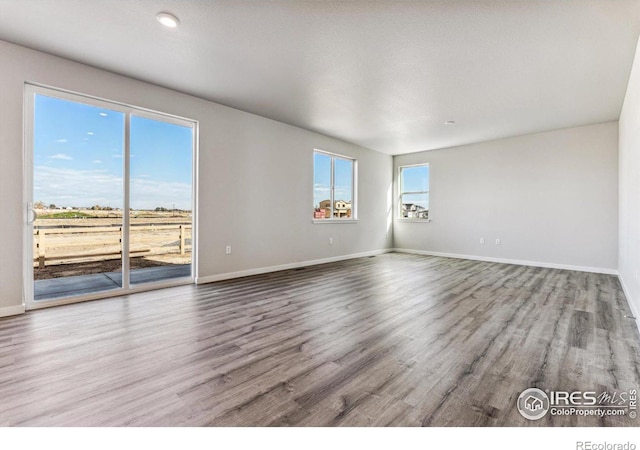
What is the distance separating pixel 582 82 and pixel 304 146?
158 inches

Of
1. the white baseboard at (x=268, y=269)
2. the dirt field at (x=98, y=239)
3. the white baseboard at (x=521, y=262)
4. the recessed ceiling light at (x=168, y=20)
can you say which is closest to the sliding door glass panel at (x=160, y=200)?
the dirt field at (x=98, y=239)

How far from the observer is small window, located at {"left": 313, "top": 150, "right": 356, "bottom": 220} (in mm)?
6185

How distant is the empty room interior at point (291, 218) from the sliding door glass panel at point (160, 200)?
30 mm

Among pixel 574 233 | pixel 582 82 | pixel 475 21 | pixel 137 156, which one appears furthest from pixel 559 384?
pixel 574 233

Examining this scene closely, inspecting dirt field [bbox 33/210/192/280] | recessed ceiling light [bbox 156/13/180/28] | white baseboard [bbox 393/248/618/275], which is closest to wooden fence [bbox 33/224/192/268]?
dirt field [bbox 33/210/192/280]

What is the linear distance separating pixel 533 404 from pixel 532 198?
→ 5421mm

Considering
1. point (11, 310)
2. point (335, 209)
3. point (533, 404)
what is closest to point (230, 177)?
point (335, 209)

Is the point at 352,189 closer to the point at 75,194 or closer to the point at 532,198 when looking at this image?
the point at 532,198

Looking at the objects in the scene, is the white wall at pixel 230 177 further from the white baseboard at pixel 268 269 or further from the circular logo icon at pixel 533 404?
the circular logo icon at pixel 533 404

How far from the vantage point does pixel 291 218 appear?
18.1 ft

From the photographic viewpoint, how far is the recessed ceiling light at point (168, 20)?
95.6 inches

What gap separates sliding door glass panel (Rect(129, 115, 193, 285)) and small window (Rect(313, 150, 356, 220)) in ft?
8.30

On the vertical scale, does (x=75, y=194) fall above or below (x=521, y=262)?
above

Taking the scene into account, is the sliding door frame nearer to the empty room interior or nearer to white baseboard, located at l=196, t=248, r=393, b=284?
the empty room interior
